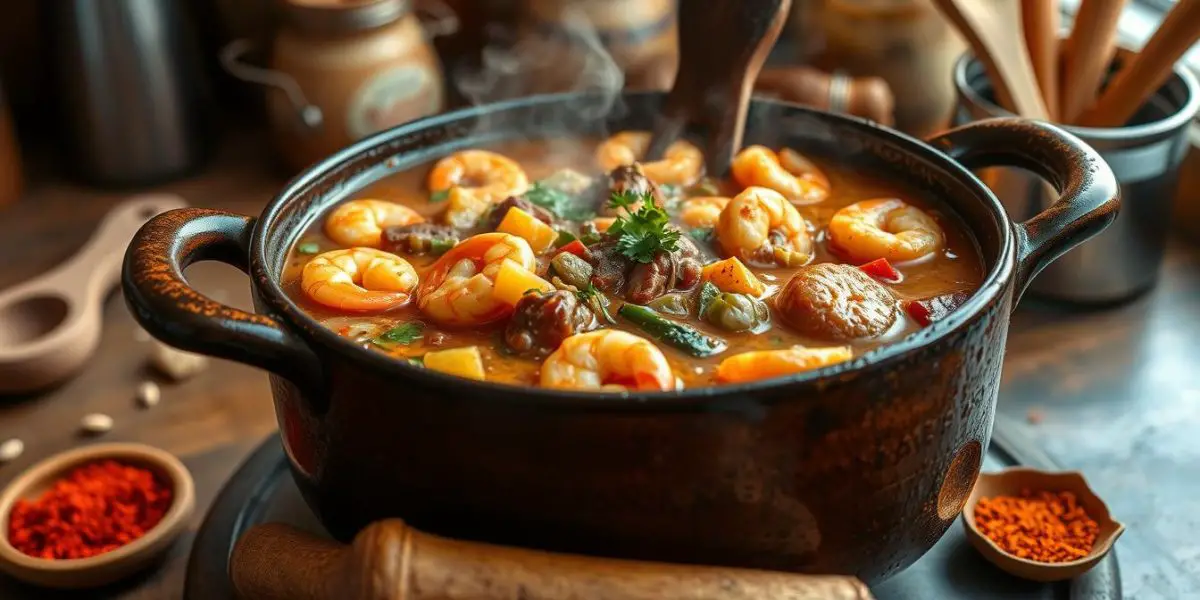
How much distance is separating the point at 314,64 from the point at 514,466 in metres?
2.14

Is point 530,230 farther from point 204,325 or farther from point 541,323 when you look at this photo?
point 204,325

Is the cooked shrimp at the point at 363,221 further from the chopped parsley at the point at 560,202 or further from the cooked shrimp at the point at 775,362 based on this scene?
the cooked shrimp at the point at 775,362

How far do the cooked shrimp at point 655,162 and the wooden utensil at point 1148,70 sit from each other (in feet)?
3.49

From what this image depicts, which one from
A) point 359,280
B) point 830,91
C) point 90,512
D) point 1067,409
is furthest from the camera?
point 830,91

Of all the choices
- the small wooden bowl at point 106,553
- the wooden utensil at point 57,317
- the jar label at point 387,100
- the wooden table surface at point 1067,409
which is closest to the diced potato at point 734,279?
the wooden table surface at point 1067,409

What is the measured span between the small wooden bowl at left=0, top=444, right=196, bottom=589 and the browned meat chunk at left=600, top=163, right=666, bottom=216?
0.90 metres

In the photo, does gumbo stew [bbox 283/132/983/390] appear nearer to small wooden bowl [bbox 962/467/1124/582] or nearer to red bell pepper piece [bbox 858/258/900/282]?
red bell pepper piece [bbox 858/258/900/282]

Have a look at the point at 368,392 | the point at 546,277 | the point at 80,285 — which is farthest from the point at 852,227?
the point at 80,285

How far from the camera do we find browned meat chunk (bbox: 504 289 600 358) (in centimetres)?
153

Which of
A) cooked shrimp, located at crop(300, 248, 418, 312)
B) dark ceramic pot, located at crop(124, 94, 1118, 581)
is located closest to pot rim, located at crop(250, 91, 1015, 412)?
dark ceramic pot, located at crop(124, 94, 1118, 581)

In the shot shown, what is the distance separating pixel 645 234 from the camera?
1.69m

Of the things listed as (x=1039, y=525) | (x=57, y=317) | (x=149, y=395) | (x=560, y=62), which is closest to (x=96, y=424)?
(x=149, y=395)

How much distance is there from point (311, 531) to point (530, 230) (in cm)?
58

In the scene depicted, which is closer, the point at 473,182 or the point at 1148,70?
the point at 473,182
